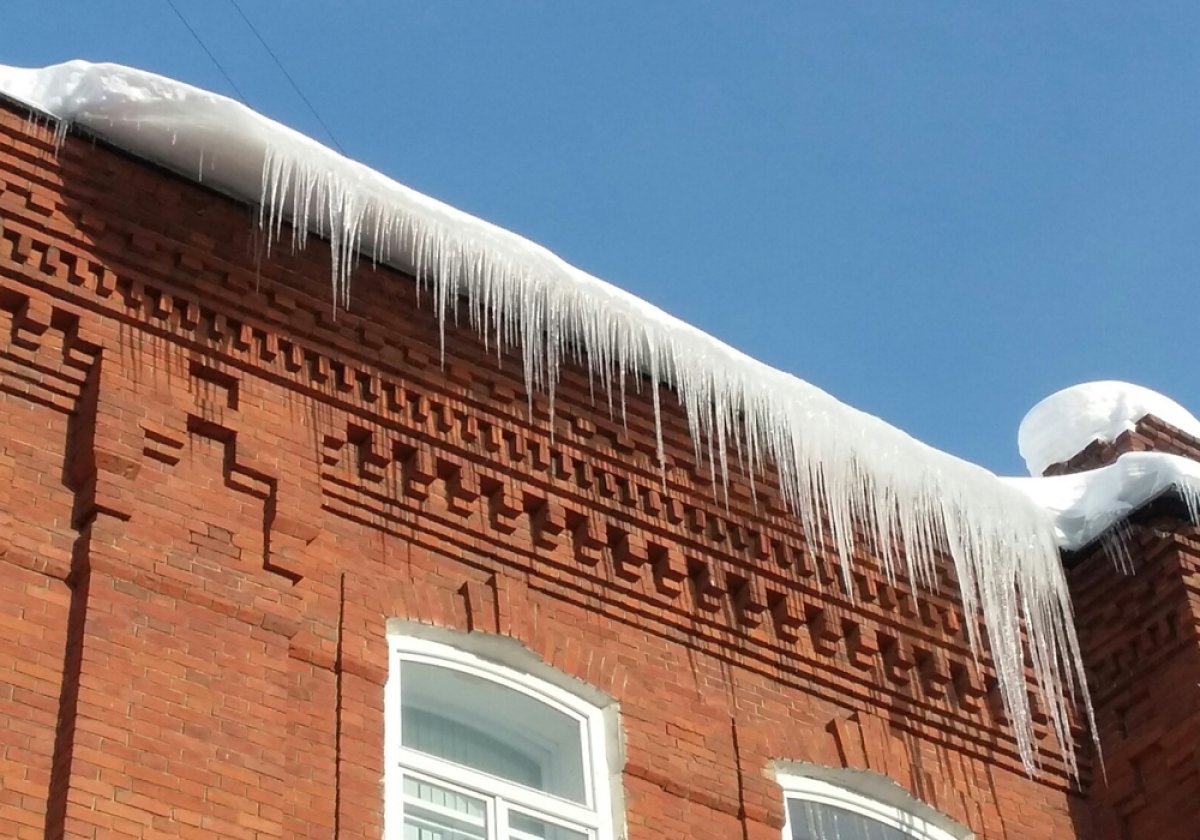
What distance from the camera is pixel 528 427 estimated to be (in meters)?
9.17

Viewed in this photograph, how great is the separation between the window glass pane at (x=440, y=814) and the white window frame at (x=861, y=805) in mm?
1493

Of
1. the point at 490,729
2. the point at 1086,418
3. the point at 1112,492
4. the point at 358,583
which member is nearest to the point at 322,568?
the point at 358,583

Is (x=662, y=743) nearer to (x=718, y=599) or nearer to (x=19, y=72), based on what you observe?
(x=718, y=599)

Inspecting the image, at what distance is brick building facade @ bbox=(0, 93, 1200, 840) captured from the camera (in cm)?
725

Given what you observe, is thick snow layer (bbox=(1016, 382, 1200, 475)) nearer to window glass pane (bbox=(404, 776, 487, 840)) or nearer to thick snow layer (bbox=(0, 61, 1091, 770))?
thick snow layer (bbox=(0, 61, 1091, 770))

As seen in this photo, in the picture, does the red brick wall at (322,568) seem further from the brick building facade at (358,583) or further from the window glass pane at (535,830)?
the window glass pane at (535,830)

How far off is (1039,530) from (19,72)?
5.06 m

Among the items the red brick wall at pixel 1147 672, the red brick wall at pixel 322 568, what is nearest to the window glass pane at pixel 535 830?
the red brick wall at pixel 322 568

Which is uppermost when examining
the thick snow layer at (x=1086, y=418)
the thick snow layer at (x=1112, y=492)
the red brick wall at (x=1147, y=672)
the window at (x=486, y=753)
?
the thick snow layer at (x=1086, y=418)

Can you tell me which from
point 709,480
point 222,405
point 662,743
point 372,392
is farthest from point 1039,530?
point 222,405

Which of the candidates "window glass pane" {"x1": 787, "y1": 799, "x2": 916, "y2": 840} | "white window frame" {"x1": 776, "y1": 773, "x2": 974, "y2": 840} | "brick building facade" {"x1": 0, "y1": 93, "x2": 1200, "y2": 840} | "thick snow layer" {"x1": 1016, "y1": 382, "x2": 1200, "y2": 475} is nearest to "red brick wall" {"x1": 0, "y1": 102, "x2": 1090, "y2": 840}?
"brick building facade" {"x1": 0, "y1": 93, "x2": 1200, "y2": 840}

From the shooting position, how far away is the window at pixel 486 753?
7.95 m

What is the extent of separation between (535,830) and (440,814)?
1.44 feet

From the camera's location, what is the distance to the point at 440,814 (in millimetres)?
7949
